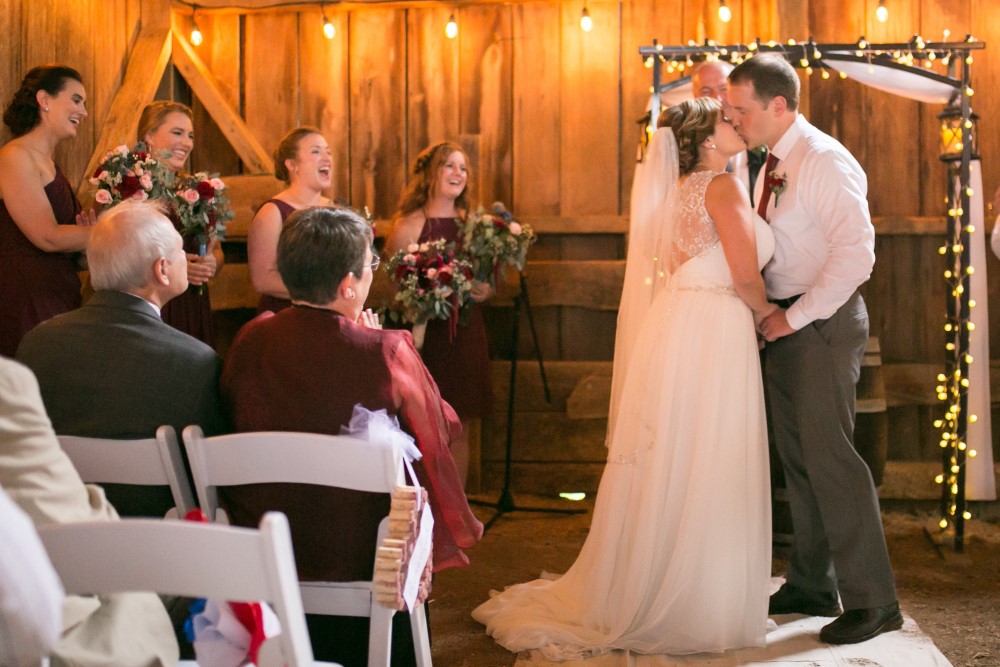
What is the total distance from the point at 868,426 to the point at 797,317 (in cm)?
162

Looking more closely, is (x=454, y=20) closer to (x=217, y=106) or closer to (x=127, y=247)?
(x=217, y=106)

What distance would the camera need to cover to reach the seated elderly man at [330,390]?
2330mm

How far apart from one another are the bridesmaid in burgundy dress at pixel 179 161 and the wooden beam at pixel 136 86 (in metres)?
0.60

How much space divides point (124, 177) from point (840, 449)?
273 cm

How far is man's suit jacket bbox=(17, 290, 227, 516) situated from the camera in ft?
7.57

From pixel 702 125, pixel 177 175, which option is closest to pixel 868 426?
pixel 702 125

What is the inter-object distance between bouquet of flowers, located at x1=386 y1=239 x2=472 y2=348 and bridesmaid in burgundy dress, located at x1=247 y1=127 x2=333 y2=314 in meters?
0.46

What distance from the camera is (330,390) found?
236 centimetres

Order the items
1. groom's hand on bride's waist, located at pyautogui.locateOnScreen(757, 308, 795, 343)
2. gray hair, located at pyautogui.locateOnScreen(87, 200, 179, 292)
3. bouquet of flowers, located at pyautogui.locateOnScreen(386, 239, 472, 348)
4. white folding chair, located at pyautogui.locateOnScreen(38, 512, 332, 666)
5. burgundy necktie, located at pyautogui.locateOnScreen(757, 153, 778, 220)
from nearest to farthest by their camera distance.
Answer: white folding chair, located at pyautogui.locateOnScreen(38, 512, 332, 666)
gray hair, located at pyautogui.locateOnScreen(87, 200, 179, 292)
groom's hand on bride's waist, located at pyautogui.locateOnScreen(757, 308, 795, 343)
burgundy necktie, located at pyautogui.locateOnScreen(757, 153, 778, 220)
bouquet of flowers, located at pyautogui.locateOnScreen(386, 239, 472, 348)

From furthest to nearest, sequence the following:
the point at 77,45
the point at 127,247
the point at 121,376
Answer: the point at 77,45 < the point at 127,247 < the point at 121,376

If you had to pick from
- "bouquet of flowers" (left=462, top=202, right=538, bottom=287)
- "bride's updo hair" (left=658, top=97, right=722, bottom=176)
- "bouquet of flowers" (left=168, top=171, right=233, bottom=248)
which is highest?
"bride's updo hair" (left=658, top=97, right=722, bottom=176)

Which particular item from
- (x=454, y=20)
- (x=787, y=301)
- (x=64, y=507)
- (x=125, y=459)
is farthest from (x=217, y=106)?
(x=64, y=507)

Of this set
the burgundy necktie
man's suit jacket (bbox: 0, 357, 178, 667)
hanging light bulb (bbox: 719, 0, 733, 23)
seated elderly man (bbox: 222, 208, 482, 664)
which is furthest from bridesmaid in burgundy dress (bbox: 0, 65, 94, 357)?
hanging light bulb (bbox: 719, 0, 733, 23)

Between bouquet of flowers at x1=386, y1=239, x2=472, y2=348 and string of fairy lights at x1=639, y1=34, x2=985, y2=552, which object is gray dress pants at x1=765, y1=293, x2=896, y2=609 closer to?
string of fairy lights at x1=639, y1=34, x2=985, y2=552
